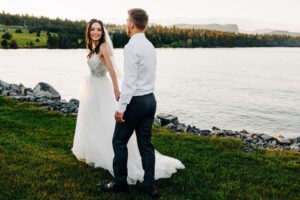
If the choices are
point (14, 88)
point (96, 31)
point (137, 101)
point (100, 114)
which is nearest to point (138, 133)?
point (137, 101)

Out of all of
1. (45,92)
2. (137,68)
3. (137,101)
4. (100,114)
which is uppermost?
(137,68)

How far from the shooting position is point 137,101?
7629 mm

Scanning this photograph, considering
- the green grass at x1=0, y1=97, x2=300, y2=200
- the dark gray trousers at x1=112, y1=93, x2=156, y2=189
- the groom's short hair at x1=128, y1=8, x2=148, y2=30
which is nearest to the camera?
the groom's short hair at x1=128, y1=8, x2=148, y2=30

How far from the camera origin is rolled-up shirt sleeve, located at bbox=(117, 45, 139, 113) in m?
7.29

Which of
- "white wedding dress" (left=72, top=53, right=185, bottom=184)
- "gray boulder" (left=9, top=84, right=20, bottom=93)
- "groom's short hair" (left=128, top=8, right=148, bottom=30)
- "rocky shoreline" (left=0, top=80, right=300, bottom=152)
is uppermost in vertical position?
"groom's short hair" (left=128, top=8, right=148, bottom=30)

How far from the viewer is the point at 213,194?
8617 mm

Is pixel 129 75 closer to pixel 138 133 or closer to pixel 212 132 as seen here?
pixel 138 133

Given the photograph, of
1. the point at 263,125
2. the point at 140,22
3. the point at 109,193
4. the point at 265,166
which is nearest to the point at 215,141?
the point at 265,166

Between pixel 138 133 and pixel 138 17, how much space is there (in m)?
2.21

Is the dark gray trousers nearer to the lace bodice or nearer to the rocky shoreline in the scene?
the lace bodice

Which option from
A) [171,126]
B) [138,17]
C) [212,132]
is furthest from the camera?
[212,132]

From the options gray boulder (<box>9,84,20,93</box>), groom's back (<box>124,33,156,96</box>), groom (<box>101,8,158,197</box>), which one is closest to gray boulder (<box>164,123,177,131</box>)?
groom (<box>101,8,158,197</box>)

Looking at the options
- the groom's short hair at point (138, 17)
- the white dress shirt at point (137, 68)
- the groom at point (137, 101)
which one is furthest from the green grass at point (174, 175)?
the groom's short hair at point (138, 17)

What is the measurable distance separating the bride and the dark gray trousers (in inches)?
39.8
